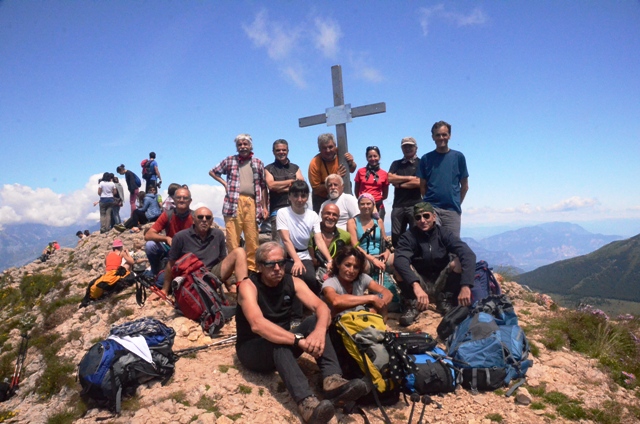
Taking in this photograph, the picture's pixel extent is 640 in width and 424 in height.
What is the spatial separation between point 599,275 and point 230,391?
17015 centimetres

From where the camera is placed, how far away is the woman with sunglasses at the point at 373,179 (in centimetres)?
828

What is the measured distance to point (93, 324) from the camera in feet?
25.2

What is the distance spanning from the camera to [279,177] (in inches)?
308

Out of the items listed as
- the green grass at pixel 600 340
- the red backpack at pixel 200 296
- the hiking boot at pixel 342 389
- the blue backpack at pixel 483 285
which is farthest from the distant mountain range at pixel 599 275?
the hiking boot at pixel 342 389

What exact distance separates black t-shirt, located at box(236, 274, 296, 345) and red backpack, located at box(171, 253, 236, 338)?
160 centimetres

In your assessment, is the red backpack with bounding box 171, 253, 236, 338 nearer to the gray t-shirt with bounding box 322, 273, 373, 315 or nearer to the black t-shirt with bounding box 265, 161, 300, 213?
the gray t-shirt with bounding box 322, 273, 373, 315

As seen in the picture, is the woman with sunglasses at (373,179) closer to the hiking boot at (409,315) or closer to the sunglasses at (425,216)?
the sunglasses at (425,216)

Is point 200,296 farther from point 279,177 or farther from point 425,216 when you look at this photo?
point 425,216

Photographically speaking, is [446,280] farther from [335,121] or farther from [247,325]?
[335,121]

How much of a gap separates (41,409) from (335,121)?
793cm

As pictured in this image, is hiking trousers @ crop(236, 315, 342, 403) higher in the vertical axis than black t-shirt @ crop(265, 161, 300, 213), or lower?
lower

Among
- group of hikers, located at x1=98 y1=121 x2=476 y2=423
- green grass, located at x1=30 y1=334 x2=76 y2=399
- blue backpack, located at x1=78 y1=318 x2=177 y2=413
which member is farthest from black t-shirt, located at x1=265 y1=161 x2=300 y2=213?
green grass, located at x1=30 y1=334 x2=76 y2=399

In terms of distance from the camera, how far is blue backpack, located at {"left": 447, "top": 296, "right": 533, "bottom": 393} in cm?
481

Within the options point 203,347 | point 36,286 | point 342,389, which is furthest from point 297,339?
point 36,286
